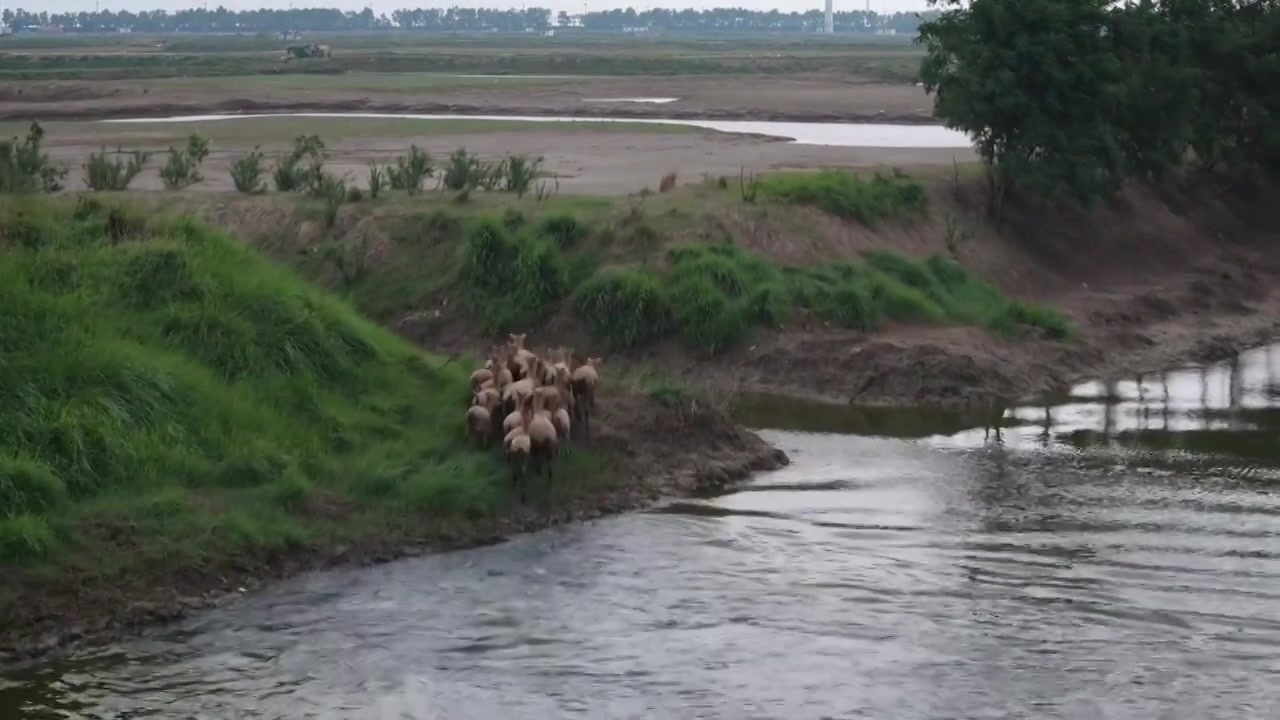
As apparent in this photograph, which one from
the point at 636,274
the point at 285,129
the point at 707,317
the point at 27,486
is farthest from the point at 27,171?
the point at 285,129

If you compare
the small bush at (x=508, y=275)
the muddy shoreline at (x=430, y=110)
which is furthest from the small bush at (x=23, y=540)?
the muddy shoreline at (x=430, y=110)

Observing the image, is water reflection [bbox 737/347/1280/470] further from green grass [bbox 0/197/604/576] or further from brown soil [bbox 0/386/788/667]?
green grass [bbox 0/197/604/576]

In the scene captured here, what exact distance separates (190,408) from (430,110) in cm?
5208

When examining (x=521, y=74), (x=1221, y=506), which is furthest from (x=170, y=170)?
(x=521, y=74)

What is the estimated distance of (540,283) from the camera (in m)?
22.5

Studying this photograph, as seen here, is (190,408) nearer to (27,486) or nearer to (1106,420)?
(27,486)

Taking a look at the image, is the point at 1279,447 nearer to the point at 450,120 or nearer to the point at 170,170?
the point at 170,170

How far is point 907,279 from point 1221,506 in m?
9.19

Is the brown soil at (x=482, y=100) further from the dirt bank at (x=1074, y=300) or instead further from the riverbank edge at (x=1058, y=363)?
the riverbank edge at (x=1058, y=363)

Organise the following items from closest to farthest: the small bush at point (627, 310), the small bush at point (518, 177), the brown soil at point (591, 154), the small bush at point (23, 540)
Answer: the small bush at point (23, 540) < the small bush at point (627, 310) < the small bush at point (518, 177) < the brown soil at point (591, 154)

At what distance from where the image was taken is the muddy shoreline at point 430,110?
61.8 m

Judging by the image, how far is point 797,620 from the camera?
467 inches

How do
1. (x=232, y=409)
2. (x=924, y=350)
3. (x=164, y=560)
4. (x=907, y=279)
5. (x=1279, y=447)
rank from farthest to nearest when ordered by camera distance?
1. (x=907, y=279)
2. (x=924, y=350)
3. (x=1279, y=447)
4. (x=232, y=409)
5. (x=164, y=560)

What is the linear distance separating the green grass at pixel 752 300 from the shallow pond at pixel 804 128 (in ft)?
76.4
